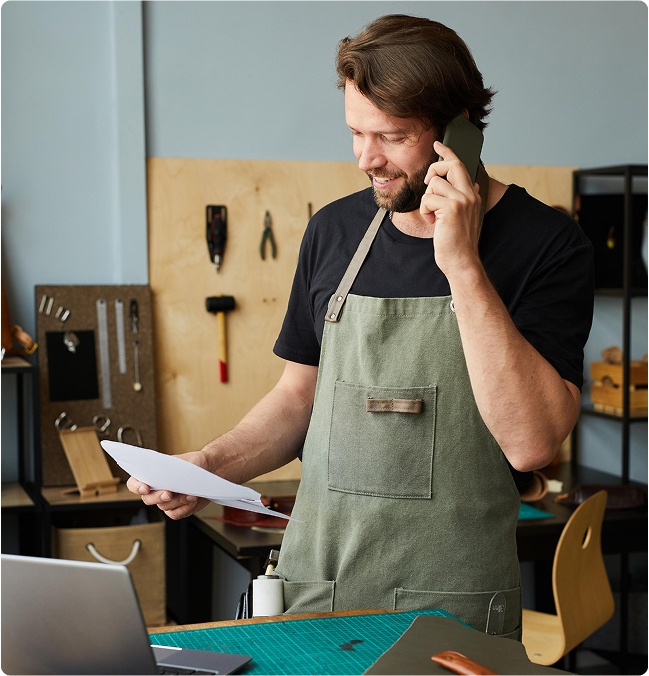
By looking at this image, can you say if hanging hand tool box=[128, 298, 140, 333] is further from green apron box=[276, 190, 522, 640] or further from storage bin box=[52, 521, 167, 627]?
green apron box=[276, 190, 522, 640]

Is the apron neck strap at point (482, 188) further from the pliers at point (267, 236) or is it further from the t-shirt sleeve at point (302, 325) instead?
the pliers at point (267, 236)

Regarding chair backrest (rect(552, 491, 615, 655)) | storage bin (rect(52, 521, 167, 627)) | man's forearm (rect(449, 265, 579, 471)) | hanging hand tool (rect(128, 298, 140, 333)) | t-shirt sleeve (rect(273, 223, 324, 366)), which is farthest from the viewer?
hanging hand tool (rect(128, 298, 140, 333))

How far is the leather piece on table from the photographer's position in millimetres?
989

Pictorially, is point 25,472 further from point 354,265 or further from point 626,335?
point 626,335

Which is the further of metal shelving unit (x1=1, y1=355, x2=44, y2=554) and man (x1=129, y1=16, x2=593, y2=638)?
metal shelving unit (x1=1, y1=355, x2=44, y2=554)

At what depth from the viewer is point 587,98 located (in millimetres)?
3740

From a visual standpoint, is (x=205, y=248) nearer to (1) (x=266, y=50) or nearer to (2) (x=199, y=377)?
(2) (x=199, y=377)

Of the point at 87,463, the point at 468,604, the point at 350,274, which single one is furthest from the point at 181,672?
the point at 87,463

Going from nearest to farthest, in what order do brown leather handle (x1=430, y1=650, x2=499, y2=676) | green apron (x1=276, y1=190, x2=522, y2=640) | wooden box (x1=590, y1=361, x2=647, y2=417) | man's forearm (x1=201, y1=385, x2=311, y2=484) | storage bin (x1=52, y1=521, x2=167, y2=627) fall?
brown leather handle (x1=430, y1=650, x2=499, y2=676) < green apron (x1=276, y1=190, x2=522, y2=640) < man's forearm (x1=201, y1=385, x2=311, y2=484) < storage bin (x1=52, y1=521, x2=167, y2=627) < wooden box (x1=590, y1=361, x2=647, y2=417)

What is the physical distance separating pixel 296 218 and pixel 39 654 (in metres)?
2.61

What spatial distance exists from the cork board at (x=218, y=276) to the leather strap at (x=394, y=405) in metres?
1.90

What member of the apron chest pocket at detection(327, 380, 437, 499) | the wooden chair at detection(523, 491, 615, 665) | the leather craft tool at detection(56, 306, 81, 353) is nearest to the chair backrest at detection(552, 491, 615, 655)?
the wooden chair at detection(523, 491, 615, 665)

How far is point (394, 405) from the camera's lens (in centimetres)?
144

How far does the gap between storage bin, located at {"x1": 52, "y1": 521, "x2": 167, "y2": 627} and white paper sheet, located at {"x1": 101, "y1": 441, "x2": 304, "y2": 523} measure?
5.82ft
